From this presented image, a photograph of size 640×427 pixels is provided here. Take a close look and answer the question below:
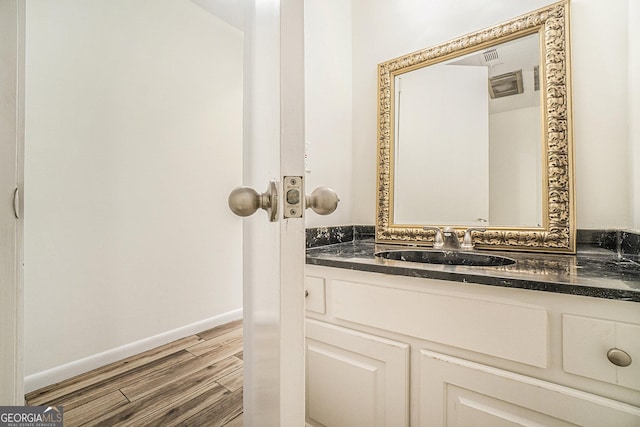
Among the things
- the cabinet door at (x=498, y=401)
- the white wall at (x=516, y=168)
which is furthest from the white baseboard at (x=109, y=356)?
the white wall at (x=516, y=168)

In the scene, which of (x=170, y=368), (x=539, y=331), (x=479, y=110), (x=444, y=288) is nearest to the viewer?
(x=539, y=331)

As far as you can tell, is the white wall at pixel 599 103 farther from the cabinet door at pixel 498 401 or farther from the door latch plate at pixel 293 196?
the door latch plate at pixel 293 196

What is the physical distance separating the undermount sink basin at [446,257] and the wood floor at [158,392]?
1003 mm

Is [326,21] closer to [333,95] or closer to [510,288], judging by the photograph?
[333,95]

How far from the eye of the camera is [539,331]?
0.65 metres

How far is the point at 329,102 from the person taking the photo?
148 cm

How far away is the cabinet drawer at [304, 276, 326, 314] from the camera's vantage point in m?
1.00

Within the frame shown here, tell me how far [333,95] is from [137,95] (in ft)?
4.42

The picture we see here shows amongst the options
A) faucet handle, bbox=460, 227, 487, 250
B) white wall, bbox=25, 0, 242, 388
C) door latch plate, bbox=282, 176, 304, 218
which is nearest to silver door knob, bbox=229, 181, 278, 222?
door latch plate, bbox=282, 176, 304, 218

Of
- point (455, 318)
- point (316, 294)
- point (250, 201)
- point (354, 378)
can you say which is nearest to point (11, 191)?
point (250, 201)

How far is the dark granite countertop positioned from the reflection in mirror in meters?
0.22

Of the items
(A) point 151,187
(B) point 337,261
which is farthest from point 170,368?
(B) point 337,261

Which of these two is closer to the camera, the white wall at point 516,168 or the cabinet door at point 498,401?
the cabinet door at point 498,401

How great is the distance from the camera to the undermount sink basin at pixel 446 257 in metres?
1.07
